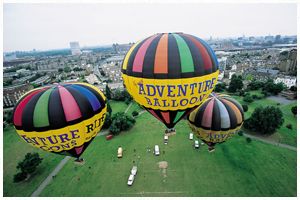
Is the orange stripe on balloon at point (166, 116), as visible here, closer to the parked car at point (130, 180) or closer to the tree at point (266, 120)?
the parked car at point (130, 180)

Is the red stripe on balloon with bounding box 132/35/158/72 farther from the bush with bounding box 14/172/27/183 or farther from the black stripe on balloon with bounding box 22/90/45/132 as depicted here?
the bush with bounding box 14/172/27/183

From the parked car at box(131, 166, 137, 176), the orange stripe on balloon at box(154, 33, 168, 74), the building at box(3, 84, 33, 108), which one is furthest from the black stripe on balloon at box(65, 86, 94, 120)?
the building at box(3, 84, 33, 108)

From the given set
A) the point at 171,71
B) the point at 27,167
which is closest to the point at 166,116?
the point at 171,71

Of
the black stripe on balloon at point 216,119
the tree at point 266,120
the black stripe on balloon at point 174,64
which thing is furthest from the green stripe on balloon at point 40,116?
the tree at point 266,120

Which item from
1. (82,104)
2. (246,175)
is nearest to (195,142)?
(246,175)

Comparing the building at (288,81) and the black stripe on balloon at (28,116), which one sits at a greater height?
the building at (288,81)
